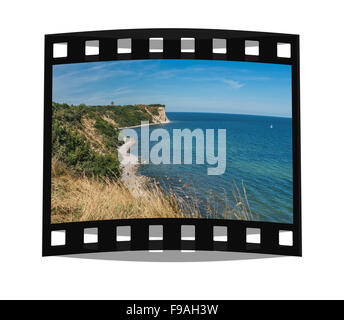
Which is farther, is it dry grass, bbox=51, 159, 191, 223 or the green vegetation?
the green vegetation

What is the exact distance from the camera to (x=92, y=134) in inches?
294

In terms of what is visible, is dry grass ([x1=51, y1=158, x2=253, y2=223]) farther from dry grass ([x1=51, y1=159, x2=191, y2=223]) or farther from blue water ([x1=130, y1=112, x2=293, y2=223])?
blue water ([x1=130, y1=112, x2=293, y2=223])

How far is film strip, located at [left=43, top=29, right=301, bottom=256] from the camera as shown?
→ 21.2ft

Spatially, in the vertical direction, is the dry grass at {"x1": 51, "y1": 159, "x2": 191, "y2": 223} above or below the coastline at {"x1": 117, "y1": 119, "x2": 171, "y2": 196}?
below

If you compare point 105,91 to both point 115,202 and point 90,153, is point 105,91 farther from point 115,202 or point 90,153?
point 115,202

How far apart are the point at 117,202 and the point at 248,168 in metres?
2.23

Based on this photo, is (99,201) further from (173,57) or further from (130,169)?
(173,57)

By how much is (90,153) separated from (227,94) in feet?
→ 8.29

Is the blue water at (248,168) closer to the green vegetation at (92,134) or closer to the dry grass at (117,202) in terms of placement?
the dry grass at (117,202)

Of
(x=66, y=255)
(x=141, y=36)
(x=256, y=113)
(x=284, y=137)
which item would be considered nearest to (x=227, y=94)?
(x=256, y=113)

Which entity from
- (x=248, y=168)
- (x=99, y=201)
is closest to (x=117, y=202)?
(x=99, y=201)

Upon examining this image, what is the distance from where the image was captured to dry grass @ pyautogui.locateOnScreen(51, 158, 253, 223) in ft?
22.3

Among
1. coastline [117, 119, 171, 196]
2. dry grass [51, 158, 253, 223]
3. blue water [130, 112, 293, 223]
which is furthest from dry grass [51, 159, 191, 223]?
blue water [130, 112, 293, 223]

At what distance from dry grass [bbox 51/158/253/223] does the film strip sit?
0.85ft
